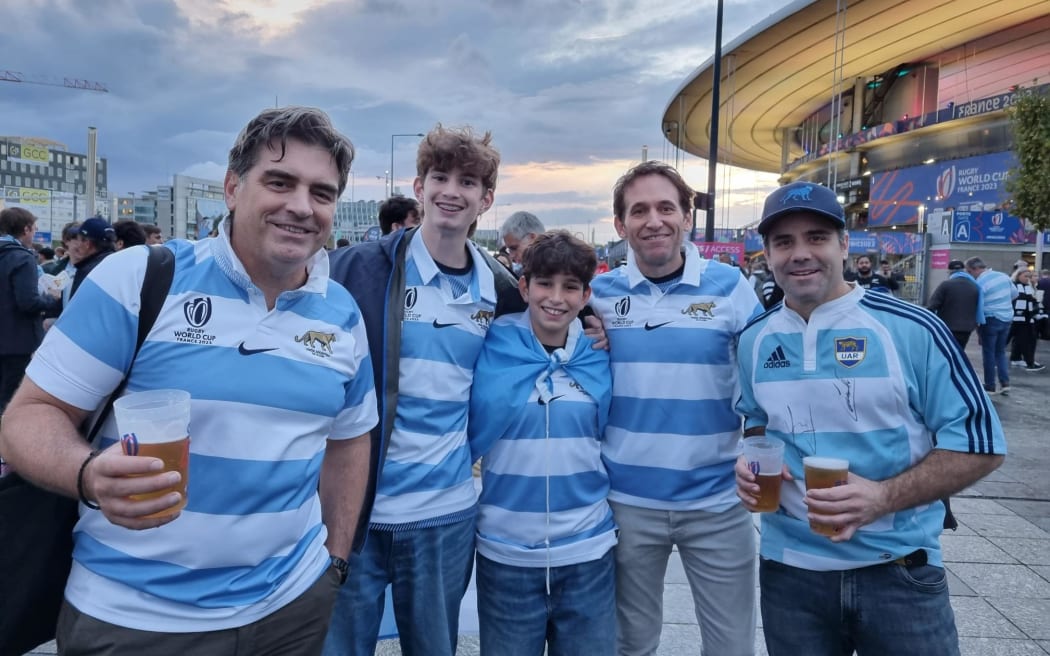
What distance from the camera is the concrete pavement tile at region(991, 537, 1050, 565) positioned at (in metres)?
4.60

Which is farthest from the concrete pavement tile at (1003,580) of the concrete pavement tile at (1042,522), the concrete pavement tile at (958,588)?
the concrete pavement tile at (1042,522)

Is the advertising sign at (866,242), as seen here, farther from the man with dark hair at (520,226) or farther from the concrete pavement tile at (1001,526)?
the concrete pavement tile at (1001,526)

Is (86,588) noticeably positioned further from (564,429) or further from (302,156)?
(564,429)

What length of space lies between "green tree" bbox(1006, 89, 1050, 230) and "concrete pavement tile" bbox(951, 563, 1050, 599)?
17514 millimetres

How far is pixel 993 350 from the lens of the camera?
11.2 m

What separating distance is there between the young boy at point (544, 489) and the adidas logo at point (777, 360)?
65 cm

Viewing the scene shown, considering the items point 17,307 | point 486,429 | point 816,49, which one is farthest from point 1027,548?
point 816,49

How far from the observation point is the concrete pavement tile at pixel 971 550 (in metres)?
4.59

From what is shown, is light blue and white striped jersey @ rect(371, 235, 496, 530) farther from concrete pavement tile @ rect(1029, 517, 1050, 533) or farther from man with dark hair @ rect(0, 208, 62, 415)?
man with dark hair @ rect(0, 208, 62, 415)

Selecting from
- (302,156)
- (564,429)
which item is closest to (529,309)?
(564,429)

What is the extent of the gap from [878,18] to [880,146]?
9887 millimetres

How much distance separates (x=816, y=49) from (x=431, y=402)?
3359cm

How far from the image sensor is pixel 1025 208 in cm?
1819

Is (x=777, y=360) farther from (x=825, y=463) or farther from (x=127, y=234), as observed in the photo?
(x=127, y=234)
